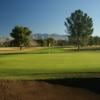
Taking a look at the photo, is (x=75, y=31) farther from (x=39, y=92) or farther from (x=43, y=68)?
(x=39, y=92)

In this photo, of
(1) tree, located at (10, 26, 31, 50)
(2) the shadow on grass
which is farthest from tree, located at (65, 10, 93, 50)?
(2) the shadow on grass

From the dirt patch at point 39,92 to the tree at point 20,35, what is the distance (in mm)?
98661

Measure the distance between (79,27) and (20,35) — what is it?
22011 millimetres

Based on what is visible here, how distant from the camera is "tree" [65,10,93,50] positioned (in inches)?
4528

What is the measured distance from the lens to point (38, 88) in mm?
13922

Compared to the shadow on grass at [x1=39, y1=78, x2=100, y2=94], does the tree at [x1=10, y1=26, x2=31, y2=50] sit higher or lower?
higher

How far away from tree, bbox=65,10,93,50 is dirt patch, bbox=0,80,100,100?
100 meters

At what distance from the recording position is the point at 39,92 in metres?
13.2

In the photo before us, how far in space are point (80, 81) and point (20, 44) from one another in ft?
323

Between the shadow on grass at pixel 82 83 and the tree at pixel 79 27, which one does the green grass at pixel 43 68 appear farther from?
the tree at pixel 79 27

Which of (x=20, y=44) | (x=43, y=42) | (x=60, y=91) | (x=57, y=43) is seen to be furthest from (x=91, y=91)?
(x=57, y=43)

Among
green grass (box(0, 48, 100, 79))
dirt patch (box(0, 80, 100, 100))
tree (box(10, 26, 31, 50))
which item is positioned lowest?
green grass (box(0, 48, 100, 79))

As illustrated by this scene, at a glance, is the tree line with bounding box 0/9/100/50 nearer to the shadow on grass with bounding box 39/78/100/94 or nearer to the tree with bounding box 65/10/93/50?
the tree with bounding box 65/10/93/50

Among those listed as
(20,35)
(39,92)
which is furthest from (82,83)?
(20,35)
